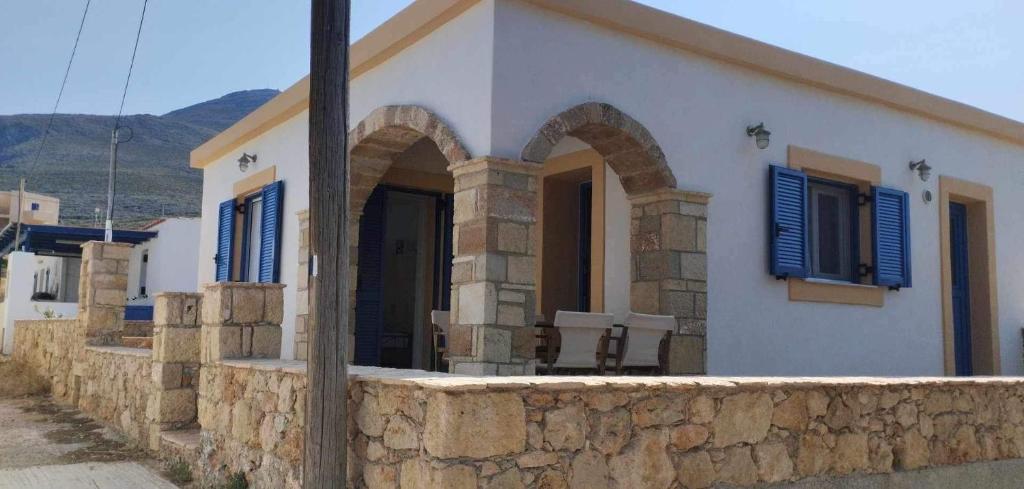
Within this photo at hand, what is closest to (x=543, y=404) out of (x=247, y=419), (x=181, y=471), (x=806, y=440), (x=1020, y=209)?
(x=806, y=440)

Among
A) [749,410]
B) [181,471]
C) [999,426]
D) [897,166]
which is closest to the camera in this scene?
[749,410]

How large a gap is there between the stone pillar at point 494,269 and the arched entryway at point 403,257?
7.66 feet

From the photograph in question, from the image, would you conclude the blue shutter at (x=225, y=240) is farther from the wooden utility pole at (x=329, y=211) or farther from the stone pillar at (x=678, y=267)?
the wooden utility pole at (x=329, y=211)

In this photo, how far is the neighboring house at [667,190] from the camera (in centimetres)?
631

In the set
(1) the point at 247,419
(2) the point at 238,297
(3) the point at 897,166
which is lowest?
(1) the point at 247,419

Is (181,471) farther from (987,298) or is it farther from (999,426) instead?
(987,298)

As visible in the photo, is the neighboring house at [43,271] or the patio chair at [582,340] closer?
the patio chair at [582,340]

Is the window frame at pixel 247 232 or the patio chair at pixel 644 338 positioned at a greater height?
the window frame at pixel 247 232

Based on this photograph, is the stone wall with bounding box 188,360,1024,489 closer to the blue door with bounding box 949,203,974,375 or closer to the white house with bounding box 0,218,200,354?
the blue door with bounding box 949,203,974,375

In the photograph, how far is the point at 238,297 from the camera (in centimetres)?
595

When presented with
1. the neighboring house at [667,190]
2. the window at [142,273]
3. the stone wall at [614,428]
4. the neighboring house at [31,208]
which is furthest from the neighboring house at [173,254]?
the stone wall at [614,428]

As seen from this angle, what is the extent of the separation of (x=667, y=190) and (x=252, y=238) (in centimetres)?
571

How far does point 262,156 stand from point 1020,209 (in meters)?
8.85

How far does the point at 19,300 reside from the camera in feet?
59.9
